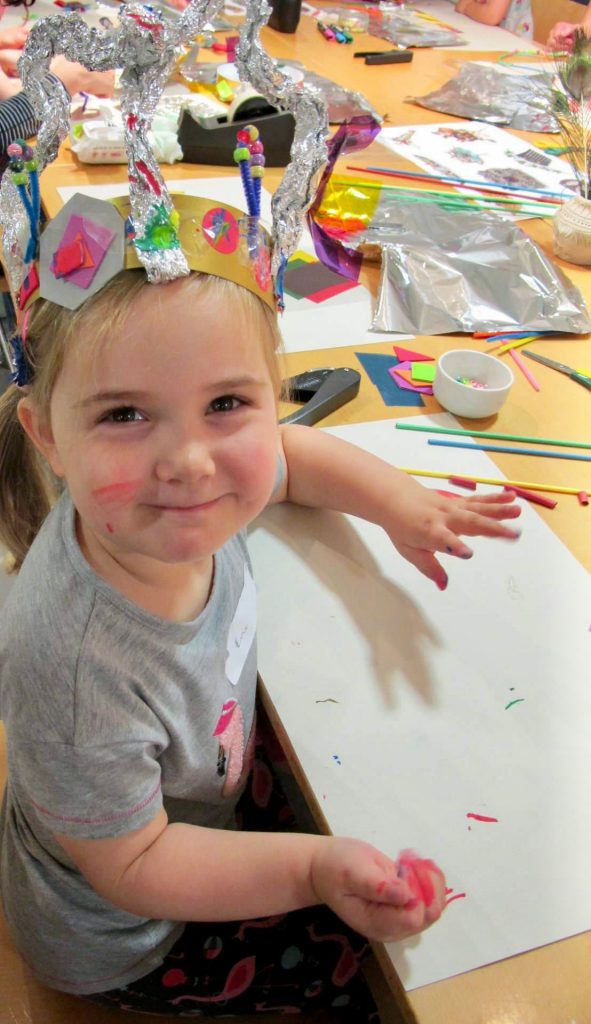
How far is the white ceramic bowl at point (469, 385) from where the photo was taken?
88 centimetres

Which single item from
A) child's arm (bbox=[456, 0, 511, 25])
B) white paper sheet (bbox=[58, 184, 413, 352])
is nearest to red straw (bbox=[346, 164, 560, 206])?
white paper sheet (bbox=[58, 184, 413, 352])

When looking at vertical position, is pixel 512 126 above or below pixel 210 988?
above

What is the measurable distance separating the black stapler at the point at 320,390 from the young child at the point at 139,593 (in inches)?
10.3

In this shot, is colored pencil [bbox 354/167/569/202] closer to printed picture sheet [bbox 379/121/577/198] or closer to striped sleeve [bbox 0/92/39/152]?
printed picture sheet [bbox 379/121/577/198]

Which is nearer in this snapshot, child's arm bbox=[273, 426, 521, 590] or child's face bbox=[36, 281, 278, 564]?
child's face bbox=[36, 281, 278, 564]

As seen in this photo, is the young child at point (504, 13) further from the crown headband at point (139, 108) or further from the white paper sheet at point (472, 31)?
the crown headband at point (139, 108)

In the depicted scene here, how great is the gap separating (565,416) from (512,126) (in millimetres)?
1132

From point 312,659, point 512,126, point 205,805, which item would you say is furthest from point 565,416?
point 512,126

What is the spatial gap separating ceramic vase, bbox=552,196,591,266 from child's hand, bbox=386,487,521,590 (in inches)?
27.2

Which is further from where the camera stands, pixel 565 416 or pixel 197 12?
pixel 565 416

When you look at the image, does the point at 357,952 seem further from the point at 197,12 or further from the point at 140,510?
the point at 197,12

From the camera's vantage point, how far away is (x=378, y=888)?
0.46 metres

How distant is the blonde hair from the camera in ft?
1.56

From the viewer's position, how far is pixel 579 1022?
1.43 ft
